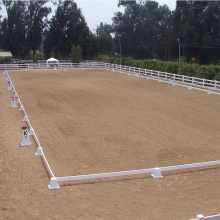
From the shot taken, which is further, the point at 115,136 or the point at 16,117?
the point at 16,117

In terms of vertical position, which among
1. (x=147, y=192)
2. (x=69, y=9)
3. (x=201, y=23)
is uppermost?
(x=69, y=9)

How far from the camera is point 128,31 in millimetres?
80938

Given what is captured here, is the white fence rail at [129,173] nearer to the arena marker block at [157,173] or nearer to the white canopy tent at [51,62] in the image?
the arena marker block at [157,173]

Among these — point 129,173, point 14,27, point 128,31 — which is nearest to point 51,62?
point 14,27

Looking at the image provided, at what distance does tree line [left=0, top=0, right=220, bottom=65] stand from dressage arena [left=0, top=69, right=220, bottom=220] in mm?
34774

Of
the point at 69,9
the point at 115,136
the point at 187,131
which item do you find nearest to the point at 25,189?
the point at 115,136

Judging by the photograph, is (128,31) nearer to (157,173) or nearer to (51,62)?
(51,62)

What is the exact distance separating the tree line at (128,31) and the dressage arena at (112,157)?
114 ft

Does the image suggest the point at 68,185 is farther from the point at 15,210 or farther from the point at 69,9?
the point at 69,9

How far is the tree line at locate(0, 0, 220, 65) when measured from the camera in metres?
56.8

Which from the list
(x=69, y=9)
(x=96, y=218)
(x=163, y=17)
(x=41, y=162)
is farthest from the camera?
(x=163, y=17)

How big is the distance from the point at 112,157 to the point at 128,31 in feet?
244

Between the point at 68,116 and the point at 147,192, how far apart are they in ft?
29.4

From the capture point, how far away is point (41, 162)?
9.66 metres
